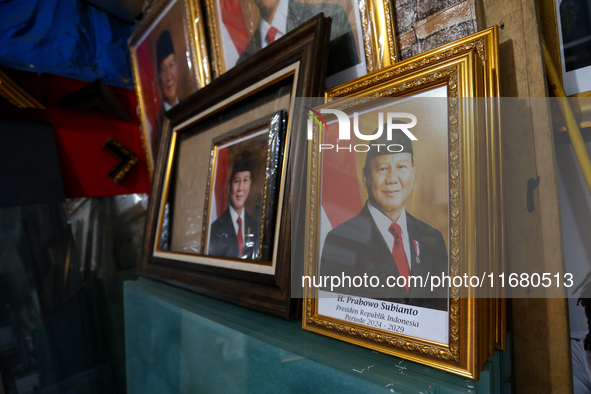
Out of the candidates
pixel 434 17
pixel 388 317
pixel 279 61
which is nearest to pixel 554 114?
pixel 434 17

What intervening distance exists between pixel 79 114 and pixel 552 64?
2170 mm

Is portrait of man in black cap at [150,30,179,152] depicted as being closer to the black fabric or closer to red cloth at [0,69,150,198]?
red cloth at [0,69,150,198]

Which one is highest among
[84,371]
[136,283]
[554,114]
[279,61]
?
[279,61]

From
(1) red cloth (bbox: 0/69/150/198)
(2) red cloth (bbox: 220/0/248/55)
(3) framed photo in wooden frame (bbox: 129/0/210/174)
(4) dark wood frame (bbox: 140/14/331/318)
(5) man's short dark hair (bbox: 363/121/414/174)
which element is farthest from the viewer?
(1) red cloth (bbox: 0/69/150/198)

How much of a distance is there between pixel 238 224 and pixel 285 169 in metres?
0.26

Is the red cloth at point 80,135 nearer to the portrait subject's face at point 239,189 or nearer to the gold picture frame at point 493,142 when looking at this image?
the portrait subject's face at point 239,189

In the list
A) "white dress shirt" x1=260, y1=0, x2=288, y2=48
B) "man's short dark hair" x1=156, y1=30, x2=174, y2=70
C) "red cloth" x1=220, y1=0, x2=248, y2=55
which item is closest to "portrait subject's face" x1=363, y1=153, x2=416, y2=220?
"white dress shirt" x1=260, y1=0, x2=288, y2=48

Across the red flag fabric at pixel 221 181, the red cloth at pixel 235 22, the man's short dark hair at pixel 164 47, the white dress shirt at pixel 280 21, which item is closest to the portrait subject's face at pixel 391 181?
the red flag fabric at pixel 221 181

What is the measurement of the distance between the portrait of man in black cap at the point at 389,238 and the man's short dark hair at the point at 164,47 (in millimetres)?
1489

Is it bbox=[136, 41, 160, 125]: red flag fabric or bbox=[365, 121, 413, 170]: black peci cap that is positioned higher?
bbox=[136, 41, 160, 125]: red flag fabric

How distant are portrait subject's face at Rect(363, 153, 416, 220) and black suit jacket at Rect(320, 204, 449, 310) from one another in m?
0.03

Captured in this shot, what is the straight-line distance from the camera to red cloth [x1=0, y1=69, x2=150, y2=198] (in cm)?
158

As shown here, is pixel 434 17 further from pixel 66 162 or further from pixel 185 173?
pixel 66 162

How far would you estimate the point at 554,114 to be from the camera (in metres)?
0.60
